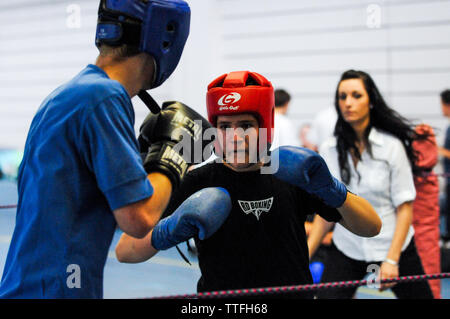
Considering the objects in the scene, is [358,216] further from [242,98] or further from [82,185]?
[82,185]

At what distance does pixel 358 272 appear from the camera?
9.91 ft

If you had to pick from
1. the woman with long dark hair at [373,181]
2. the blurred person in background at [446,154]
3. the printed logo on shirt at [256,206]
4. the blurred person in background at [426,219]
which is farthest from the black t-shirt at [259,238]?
the blurred person in background at [446,154]

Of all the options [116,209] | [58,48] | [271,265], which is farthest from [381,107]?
[58,48]

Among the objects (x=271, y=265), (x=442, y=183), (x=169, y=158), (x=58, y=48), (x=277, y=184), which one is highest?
(x=58, y=48)

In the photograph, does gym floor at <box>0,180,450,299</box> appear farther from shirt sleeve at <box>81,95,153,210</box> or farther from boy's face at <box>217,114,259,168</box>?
shirt sleeve at <box>81,95,153,210</box>

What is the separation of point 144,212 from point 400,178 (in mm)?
2042

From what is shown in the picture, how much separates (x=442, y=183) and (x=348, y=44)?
219 centimetres

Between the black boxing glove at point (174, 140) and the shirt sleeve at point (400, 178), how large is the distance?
1686 mm

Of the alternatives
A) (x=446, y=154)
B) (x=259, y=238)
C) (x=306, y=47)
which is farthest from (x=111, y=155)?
(x=306, y=47)

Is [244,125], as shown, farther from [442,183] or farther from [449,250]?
[442,183]

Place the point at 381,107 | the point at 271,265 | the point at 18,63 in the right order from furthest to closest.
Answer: the point at 18,63, the point at 381,107, the point at 271,265

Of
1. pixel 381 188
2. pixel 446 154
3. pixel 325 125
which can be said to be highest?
pixel 325 125

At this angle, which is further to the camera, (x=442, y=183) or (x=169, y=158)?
(x=442, y=183)

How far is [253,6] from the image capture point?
7398 millimetres
